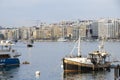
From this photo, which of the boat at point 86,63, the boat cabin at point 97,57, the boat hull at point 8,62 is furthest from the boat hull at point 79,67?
the boat hull at point 8,62

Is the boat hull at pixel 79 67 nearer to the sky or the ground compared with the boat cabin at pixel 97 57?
nearer to the ground

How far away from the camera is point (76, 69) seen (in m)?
55.1

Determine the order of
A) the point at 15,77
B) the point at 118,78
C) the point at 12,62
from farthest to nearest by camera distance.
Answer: the point at 12,62
the point at 15,77
the point at 118,78

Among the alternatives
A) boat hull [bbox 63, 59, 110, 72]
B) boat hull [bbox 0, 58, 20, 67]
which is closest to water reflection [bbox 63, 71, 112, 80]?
boat hull [bbox 63, 59, 110, 72]

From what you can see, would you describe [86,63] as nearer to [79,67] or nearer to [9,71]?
[79,67]

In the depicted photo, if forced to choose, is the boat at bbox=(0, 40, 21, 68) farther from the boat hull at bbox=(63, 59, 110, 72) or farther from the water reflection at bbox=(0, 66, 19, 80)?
the boat hull at bbox=(63, 59, 110, 72)

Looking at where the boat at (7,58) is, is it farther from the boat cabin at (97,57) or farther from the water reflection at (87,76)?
the boat cabin at (97,57)

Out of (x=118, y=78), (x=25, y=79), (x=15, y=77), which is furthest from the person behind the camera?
(x=15, y=77)

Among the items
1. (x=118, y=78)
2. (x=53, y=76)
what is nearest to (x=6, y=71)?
(x=53, y=76)

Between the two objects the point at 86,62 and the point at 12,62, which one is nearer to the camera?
the point at 86,62

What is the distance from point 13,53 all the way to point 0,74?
1132 centimetres

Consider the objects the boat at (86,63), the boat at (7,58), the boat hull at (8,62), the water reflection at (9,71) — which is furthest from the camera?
the boat at (7,58)

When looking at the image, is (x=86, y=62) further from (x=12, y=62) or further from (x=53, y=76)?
(x=12, y=62)

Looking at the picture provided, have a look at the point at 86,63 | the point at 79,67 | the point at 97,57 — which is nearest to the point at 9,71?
the point at 79,67
